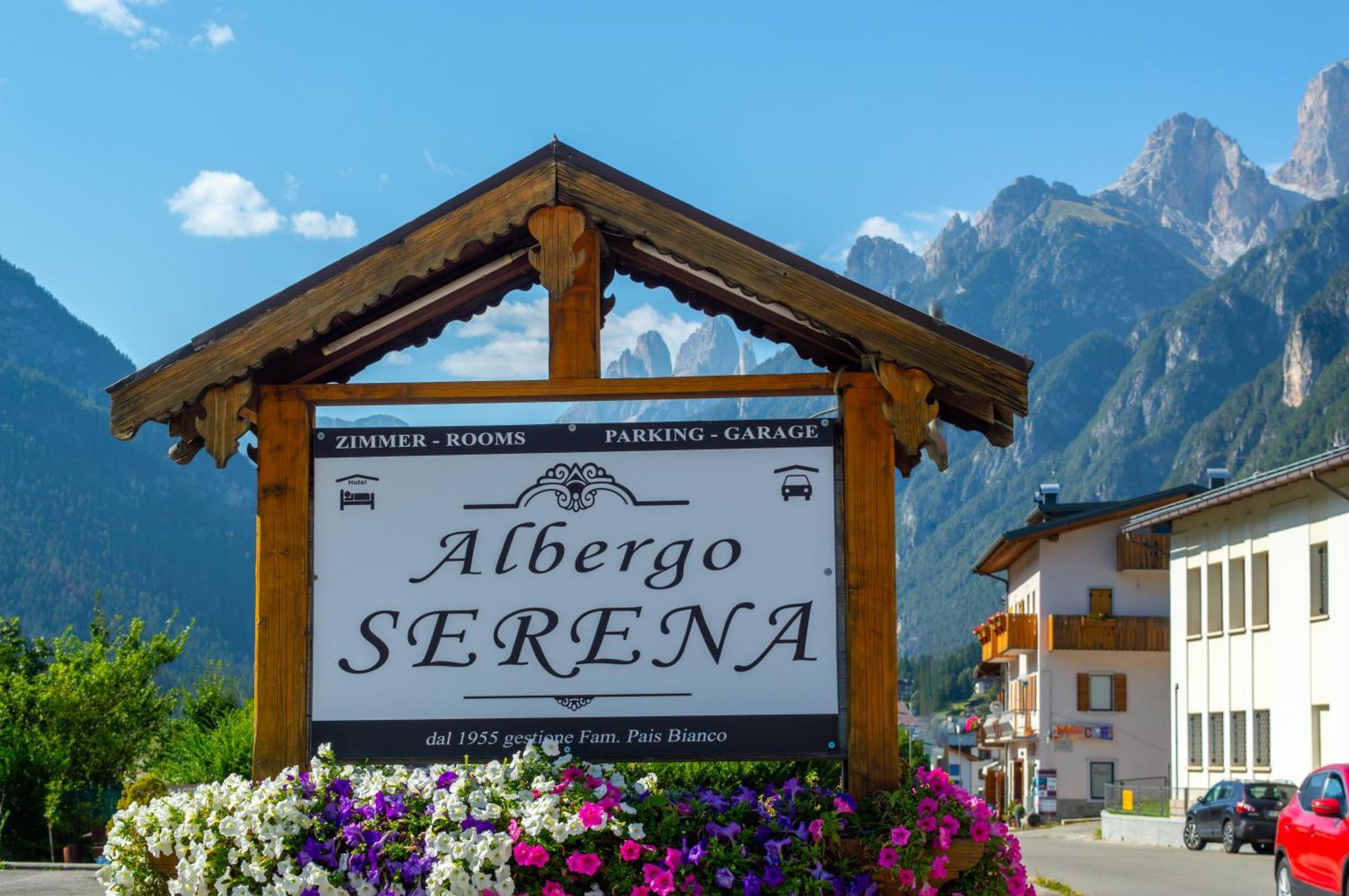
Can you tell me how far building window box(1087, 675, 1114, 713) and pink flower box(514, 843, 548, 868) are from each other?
5882 cm

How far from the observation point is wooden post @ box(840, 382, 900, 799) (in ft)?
21.4

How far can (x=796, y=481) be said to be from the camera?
6730mm

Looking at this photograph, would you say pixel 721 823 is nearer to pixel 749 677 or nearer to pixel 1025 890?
pixel 749 677

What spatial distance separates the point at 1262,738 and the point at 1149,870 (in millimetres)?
11267

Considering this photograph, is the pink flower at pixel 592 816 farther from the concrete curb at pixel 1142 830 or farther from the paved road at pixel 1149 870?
the concrete curb at pixel 1142 830

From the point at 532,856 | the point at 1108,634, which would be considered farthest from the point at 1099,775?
the point at 532,856

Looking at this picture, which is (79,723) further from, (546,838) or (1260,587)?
(546,838)

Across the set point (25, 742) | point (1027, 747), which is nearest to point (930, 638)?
point (1027, 747)

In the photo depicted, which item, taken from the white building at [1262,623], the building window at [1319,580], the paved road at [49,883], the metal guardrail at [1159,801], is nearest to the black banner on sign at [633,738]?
the paved road at [49,883]

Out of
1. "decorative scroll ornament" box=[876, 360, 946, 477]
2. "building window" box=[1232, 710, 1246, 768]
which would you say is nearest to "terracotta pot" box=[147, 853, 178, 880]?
"decorative scroll ornament" box=[876, 360, 946, 477]

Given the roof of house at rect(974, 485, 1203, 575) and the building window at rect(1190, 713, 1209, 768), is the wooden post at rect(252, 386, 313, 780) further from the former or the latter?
the roof of house at rect(974, 485, 1203, 575)

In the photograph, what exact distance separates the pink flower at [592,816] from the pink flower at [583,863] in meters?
0.11

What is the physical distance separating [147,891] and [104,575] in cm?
18667

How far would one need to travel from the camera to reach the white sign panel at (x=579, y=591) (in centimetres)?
663
